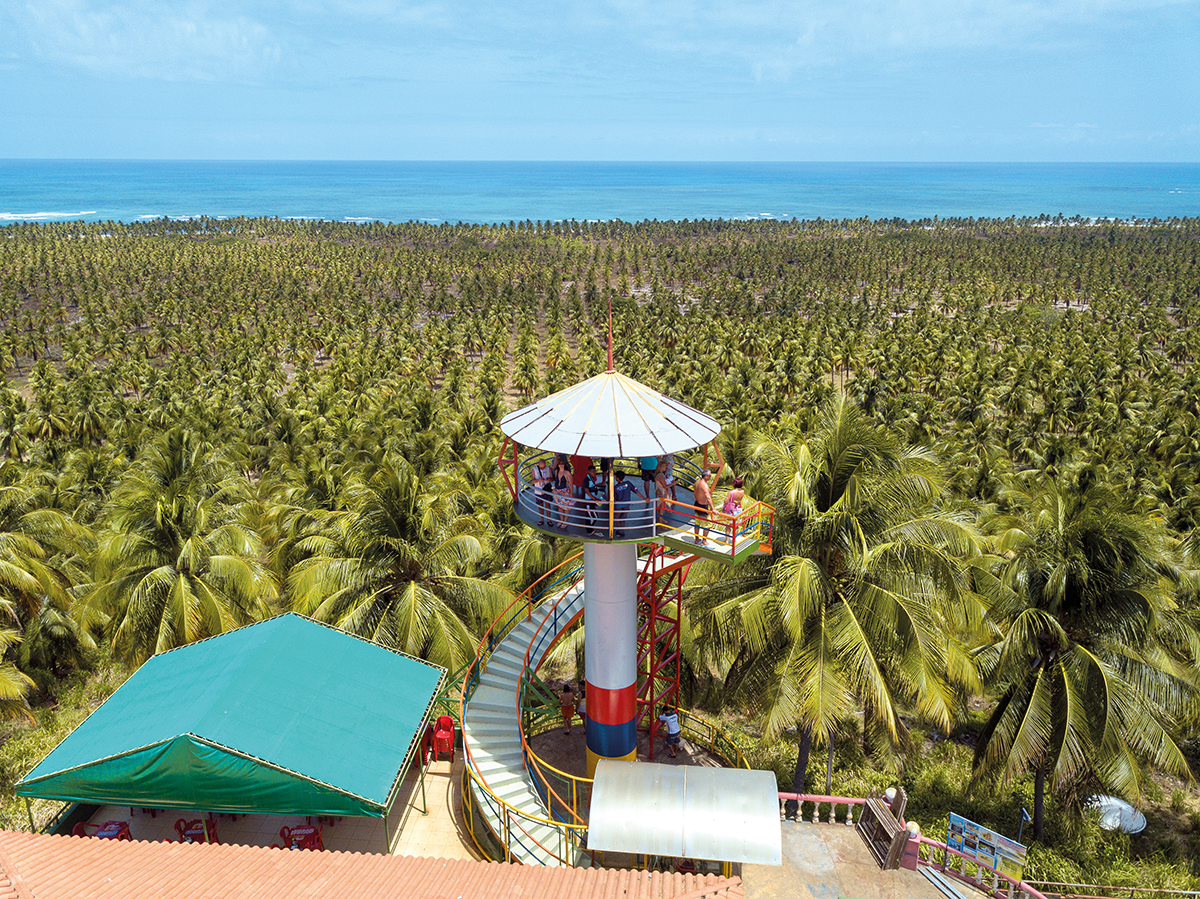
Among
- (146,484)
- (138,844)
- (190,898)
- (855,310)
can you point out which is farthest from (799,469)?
(855,310)

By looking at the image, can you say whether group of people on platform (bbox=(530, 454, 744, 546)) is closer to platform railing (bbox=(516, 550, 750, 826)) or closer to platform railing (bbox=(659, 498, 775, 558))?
platform railing (bbox=(659, 498, 775, 558))

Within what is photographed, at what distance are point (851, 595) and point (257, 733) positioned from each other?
1228 cm

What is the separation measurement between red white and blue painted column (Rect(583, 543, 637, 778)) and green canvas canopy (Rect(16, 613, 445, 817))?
4.13 metres

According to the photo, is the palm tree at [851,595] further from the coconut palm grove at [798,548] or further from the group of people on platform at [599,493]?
the group of people on platform at [599,493]

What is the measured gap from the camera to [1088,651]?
1544 centimetres

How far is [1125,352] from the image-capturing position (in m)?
72.4

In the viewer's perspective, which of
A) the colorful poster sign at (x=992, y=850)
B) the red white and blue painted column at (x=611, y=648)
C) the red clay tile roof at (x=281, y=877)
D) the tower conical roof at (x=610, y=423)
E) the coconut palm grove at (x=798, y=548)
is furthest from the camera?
the red white and blue painted column at (x=611, y=648)

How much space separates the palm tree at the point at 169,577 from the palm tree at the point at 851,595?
13391mm

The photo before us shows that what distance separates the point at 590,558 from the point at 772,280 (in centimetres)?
12992

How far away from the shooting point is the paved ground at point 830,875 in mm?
12992

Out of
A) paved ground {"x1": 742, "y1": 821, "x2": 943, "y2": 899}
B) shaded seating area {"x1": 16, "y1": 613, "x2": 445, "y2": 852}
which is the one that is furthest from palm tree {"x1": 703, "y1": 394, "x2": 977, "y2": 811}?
shaded seating area {"x1": 16, "y1": 613, "x2": 445, "y2": 852}

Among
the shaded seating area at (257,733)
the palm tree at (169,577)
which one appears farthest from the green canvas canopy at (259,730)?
the palm tree at (169,577)

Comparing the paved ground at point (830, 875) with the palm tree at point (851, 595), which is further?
the palm tree at point (851, 595)

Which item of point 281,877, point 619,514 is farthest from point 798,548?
point 281,877
